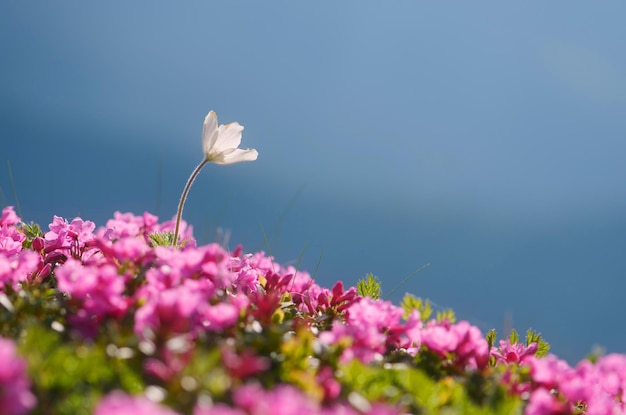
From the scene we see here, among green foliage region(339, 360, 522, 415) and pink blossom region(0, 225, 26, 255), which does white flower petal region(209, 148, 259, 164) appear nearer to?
Answer: pink blossom region(0, 225, 26, 255)

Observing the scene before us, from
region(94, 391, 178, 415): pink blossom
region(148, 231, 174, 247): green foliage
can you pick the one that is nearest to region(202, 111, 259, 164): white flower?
region(148, 231, 174, 247): green foliage

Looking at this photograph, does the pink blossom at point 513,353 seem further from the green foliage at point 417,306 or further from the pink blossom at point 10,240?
the pink blossom at point 10,240

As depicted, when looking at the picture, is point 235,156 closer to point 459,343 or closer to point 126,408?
point 459,343

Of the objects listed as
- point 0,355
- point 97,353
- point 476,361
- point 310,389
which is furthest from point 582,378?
point 0,355

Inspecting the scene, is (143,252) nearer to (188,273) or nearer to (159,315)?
(188,273)

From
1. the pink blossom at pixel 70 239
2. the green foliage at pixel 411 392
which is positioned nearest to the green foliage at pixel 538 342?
the green foliage at pixel 411 392

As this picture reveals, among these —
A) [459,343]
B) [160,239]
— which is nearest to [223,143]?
[160,239]
